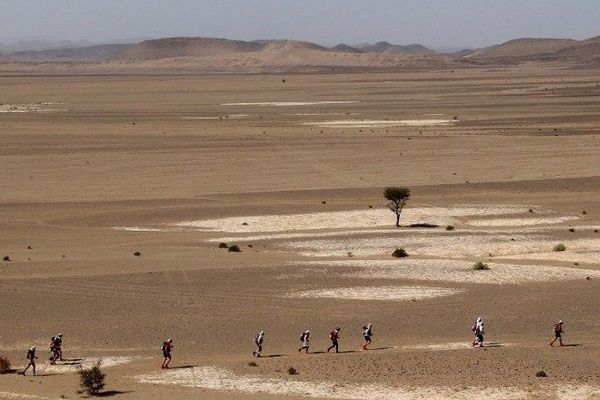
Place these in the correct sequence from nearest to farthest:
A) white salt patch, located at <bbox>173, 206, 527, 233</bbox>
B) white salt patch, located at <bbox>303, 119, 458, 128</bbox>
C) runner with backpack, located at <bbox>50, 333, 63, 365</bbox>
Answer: runner with backpack, located at <bbox>50, 333, 63, 365</bbox> → white salt patch, located at <bbox>173, 206, 527, 233</bbox> → white salt patch, located at <bbox>303, 119, 458, 128</bbox>

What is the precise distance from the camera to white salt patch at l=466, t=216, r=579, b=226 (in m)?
41.9

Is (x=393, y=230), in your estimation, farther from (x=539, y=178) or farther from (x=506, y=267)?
(x=539, y=178)

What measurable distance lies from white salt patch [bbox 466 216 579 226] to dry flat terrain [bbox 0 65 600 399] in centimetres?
12

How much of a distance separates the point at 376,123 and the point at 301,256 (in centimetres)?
4939

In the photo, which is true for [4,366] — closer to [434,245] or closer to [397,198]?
[434,245]

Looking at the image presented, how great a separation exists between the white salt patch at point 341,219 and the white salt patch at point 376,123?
36.8 m

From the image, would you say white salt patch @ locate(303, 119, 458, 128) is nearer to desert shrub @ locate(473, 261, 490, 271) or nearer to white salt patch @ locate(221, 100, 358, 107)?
white salt patch @ locate(221, 100, 358, 107)

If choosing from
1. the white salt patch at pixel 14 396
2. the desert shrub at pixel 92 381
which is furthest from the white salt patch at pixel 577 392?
the white salt patch at pixel 14 396

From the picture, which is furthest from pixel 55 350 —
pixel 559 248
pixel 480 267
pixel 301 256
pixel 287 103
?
pixel 287 103

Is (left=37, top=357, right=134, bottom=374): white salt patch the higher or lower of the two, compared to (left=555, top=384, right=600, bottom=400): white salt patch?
higher

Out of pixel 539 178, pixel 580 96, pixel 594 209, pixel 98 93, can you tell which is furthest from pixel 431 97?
pixel 594 209

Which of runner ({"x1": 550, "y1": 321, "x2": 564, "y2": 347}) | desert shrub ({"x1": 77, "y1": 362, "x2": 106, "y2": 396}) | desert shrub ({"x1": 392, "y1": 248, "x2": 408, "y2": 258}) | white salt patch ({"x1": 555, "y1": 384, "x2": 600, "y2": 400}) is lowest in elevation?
desert shrub ({"x1": 77, "y1": 362, "x2": 106, "y2": 396})

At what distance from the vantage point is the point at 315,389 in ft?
68.3

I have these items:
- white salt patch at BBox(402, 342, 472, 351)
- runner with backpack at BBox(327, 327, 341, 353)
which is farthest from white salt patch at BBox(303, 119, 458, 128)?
runner with backpack at BBox(327, 327, 341, 353)
